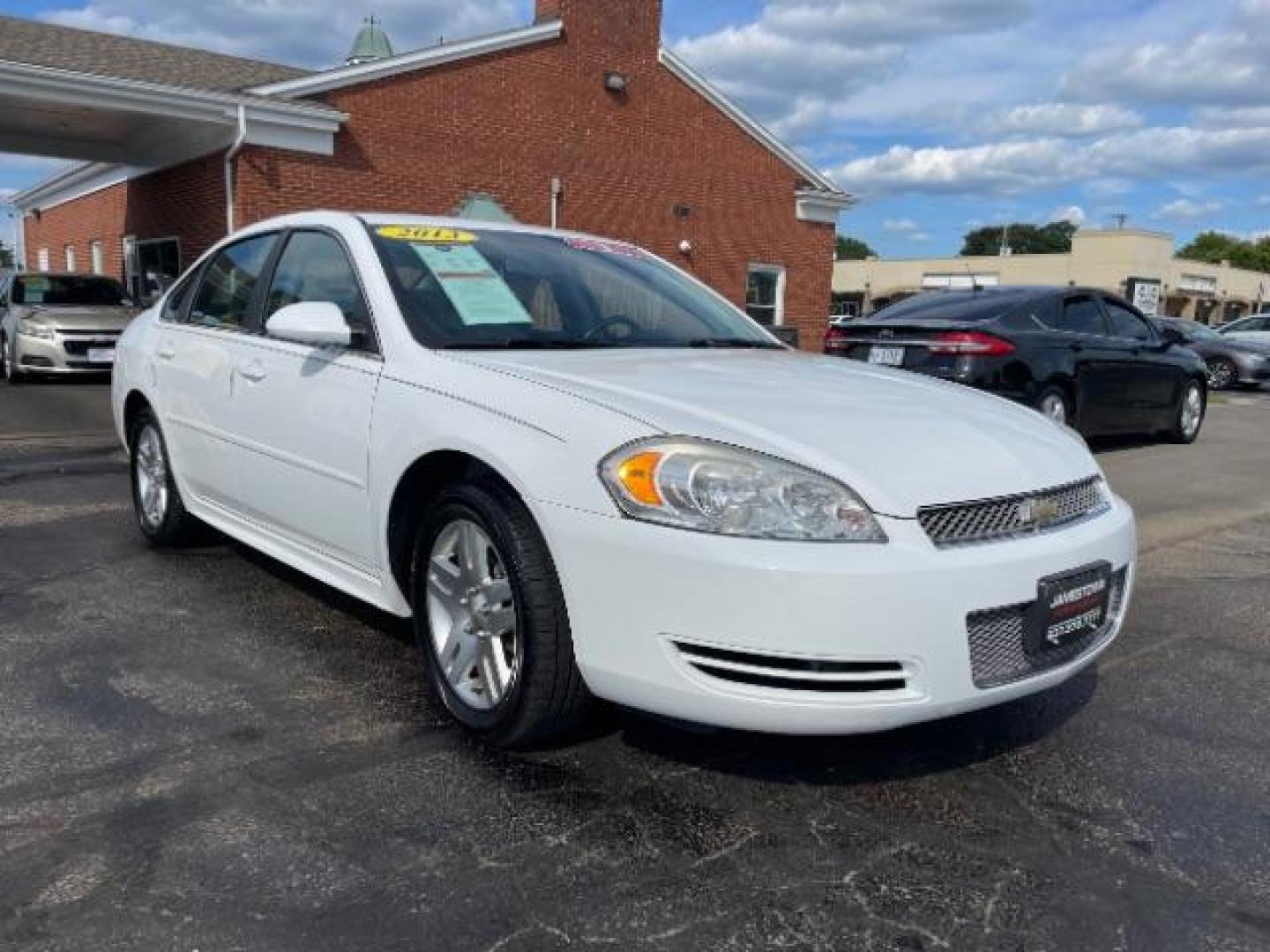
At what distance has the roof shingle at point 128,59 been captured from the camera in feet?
45.9

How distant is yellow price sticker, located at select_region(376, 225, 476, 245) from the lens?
3893mm

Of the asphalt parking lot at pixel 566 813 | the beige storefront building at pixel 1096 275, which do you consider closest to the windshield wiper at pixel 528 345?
the asphalt parking lot at pixel 566 813

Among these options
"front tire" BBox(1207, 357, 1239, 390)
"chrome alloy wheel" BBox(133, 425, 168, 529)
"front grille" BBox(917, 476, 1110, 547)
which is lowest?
"front tire" BBox(1207, 357, 1239, 390)

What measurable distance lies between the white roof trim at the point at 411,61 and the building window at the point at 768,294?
20.5 ft

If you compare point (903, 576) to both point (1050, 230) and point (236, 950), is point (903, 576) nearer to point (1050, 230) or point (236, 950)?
point (236, 950)

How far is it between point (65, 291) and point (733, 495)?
14.3m

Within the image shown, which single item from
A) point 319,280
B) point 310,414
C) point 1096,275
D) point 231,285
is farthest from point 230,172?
point 1096,275

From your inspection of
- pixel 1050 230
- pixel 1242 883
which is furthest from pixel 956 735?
pixel 1050 230

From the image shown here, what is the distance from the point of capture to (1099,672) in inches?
154

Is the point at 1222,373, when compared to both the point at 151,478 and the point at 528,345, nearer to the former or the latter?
the point at 151,478

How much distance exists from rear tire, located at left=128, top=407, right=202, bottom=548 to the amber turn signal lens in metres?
3.09

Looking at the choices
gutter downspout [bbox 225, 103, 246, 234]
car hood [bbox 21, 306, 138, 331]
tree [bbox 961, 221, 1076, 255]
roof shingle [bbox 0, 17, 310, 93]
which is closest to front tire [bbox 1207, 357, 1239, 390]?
roof shingle [bbox 0, 17, 310, 93]

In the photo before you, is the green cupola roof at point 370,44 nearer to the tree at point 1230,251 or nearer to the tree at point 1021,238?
the tree at point 1230,251

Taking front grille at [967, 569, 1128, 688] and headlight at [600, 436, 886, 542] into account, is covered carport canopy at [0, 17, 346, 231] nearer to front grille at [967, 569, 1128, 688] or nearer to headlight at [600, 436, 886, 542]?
headlight at [600, 436, 886, 542]
